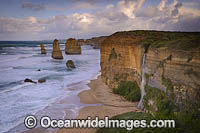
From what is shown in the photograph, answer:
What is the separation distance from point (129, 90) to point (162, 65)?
22.8 feet

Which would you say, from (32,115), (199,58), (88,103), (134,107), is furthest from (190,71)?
(32,115)

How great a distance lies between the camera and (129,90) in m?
18.8

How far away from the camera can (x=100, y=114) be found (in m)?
14.7

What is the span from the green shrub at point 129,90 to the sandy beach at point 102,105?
1.82 feet

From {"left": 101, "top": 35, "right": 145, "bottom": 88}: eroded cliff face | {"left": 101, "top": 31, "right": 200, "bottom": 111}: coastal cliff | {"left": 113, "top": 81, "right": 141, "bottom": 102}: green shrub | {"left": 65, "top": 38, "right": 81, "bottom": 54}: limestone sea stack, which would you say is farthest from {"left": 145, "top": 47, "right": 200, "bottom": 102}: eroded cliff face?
{"left": 65, "top": 38, "right": 81, "bottom": 54}: limestone sea stack

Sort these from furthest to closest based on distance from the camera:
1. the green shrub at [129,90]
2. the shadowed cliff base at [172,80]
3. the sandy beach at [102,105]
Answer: the green shrub at [129,90] < the sandy beach at [102,105] < the shadowed cliff base at [172,80]

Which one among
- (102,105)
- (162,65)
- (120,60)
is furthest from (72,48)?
(162,65)

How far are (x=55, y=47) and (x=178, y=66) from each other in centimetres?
5729

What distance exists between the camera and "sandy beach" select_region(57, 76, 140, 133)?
14.6 metres

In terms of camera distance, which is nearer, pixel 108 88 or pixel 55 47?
pixel 108 88

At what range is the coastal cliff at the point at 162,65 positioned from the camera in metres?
10.1

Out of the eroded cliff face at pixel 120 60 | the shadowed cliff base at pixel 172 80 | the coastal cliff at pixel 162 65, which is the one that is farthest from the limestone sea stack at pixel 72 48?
the shadowed cliff base at pixel 172 80

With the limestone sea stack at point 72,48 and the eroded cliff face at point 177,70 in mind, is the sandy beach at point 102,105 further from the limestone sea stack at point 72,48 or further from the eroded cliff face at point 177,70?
the limestone sea stack at point 72,48

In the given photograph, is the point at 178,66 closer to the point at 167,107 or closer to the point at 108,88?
A: the point at 167,107
